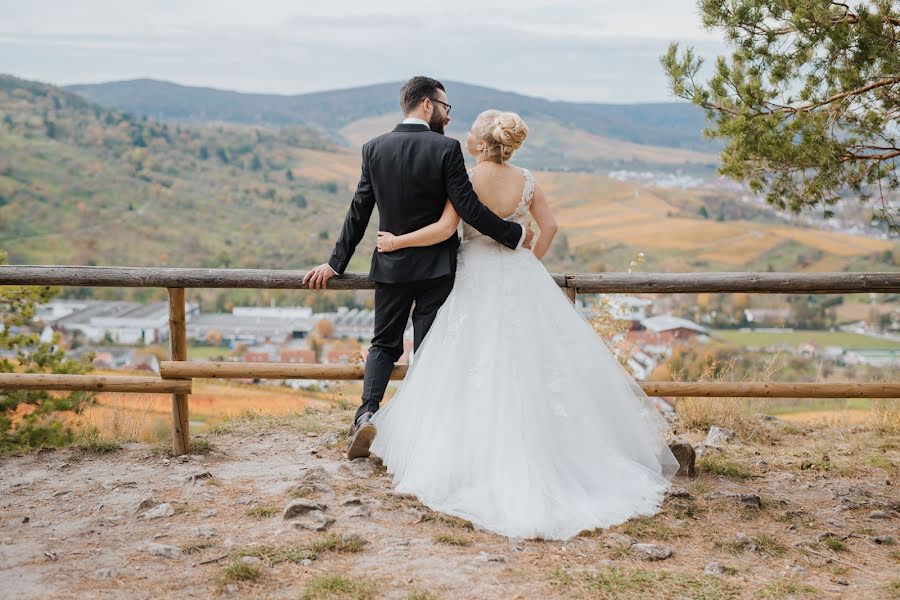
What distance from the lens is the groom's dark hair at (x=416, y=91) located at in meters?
4.23

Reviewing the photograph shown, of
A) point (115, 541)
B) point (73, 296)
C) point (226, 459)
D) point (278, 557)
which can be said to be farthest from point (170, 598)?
point (73, 296)

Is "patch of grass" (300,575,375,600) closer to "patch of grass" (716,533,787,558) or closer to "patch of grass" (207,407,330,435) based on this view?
"patch of grass" (716,533,787,558)

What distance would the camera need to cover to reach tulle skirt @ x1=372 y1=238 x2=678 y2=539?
372 centimetres

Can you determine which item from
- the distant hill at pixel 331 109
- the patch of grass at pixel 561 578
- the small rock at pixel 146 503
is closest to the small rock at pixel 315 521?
the small rock at pixel 146 503

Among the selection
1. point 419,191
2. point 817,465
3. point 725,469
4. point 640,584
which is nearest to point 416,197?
point 419,191

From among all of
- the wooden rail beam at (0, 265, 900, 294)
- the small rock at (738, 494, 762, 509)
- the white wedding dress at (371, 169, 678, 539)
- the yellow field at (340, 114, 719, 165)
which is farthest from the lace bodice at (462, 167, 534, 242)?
the yellow field at (340, 114, 719, 165)

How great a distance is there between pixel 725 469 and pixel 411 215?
238 cm

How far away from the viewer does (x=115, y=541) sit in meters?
3.62

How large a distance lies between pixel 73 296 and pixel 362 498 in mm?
58753

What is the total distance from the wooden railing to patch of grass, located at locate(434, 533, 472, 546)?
52.8 inches

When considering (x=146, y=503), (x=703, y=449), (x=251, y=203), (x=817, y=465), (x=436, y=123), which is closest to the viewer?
(x=146, y=503)

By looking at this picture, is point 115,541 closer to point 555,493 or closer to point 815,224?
point 555,493

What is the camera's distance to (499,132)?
13.6 feet

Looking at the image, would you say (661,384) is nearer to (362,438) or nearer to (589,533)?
(589,533)
